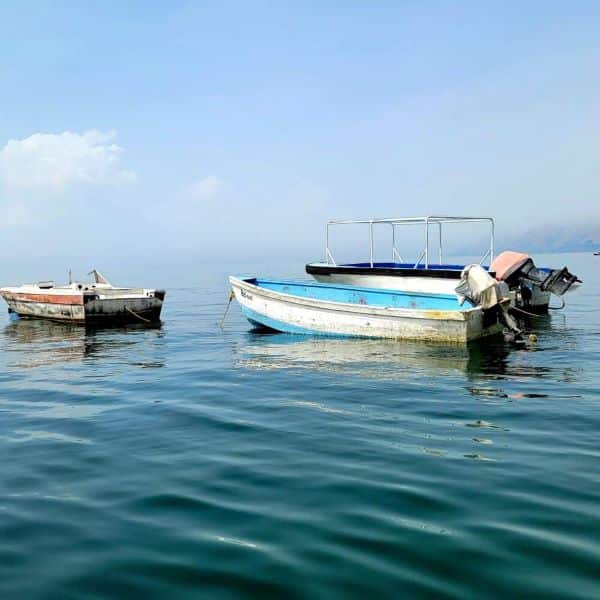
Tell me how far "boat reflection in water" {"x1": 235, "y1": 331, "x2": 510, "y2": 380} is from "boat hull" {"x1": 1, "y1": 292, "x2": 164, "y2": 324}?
7311mm

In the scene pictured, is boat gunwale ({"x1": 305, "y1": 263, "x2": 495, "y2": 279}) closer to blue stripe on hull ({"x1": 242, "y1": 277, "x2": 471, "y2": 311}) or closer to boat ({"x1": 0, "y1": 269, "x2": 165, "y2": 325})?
blue stripe on hull ({"x1": 242, "y1": 277, "x2": 471, "y2": 311})

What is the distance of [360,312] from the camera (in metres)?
17.0

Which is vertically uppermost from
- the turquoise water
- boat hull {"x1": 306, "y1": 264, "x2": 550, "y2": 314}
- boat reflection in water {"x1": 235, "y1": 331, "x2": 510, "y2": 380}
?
boat hull {"x1": 306, "y1": 264, "x2": 550, "y2": 314}

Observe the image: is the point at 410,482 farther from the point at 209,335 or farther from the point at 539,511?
the point at 209,335

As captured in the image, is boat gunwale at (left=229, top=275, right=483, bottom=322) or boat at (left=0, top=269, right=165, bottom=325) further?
boat at (left=0, top=269, right=165, bottom=325)

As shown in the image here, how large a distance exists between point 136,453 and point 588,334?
15547 mm

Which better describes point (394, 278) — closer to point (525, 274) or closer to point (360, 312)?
point (360, 312)

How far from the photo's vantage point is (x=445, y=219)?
20.7m

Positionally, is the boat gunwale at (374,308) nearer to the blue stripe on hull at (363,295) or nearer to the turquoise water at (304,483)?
the blue stripe on hull at (363,295)

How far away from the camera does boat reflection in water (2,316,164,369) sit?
605 inches

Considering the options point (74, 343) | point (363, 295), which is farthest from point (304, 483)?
point (74, 343)

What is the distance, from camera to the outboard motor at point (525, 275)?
67.5 feet

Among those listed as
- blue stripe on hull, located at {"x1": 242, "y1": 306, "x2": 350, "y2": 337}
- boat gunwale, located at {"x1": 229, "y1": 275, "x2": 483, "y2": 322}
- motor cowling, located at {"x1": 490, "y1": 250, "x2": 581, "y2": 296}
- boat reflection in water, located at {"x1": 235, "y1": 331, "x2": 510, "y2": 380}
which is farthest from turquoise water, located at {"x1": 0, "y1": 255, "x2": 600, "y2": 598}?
motor cowling, located at {"x1": 490, "y1": 250, "x2": 581, "y2": 296}

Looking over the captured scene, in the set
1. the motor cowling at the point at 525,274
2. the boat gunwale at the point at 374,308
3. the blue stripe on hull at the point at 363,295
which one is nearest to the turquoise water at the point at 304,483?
the boat gunwale at the point at 374,308
